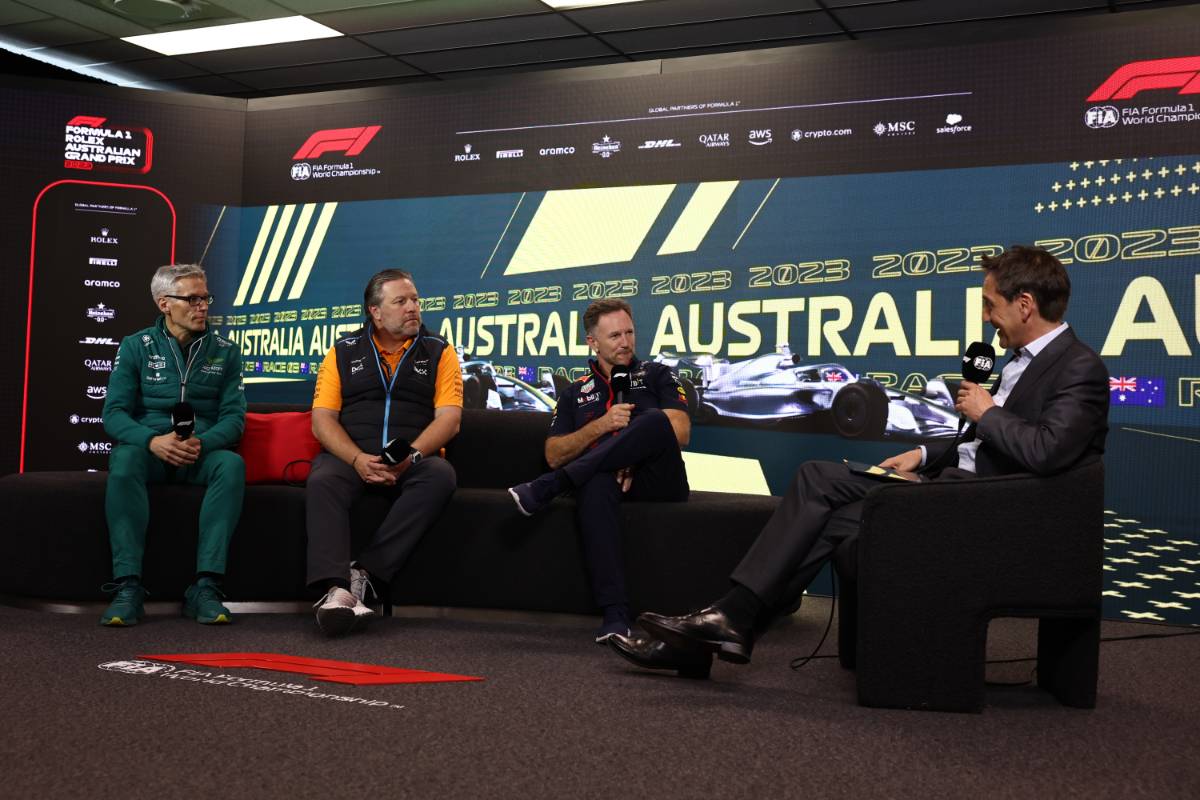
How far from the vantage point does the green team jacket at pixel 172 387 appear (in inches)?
150

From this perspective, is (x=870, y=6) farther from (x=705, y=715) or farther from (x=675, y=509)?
(x=705, y=715)

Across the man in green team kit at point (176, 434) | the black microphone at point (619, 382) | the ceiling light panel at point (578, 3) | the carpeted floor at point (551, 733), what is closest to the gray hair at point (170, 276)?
the man in green team kit at point (176, 434)

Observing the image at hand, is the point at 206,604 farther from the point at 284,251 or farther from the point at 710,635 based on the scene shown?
the point at 284,251

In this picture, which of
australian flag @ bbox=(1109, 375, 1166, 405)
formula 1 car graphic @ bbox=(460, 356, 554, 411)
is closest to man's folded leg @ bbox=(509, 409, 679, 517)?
australian flag @ bbox=(1109, 375, 1166, 405)

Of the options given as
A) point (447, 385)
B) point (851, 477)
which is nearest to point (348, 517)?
point (447, 385)

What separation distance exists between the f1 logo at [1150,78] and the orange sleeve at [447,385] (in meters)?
2.71

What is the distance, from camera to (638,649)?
2.87 meters

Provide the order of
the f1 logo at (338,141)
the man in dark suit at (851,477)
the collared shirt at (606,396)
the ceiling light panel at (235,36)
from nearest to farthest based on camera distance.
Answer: the man in dark suit at (851,477) < the collared shirt at (606,396) < the f1 logo at (338,141) < the ceiling light panel at (235,36)

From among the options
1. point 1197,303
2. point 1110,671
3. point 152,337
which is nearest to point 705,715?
point 1110,671

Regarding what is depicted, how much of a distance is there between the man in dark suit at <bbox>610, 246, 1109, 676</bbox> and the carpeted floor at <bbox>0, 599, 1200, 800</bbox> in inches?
5.6

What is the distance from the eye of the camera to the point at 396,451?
362cm

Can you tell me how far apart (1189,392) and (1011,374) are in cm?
177

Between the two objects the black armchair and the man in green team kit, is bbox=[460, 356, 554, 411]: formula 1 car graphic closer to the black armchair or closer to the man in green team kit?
the man in green team kit

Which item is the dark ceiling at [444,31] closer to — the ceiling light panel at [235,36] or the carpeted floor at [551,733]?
the ceiling light panel at [235,36]
